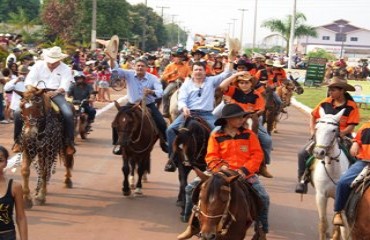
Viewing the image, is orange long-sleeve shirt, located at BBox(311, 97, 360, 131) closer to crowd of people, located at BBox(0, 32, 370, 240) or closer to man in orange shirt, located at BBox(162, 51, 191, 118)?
crowd of people, located at BBox(0, 32, 370, 240)

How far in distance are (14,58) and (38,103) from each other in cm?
1218

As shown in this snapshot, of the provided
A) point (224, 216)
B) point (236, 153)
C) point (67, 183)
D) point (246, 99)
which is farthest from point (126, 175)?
point (224, 216)

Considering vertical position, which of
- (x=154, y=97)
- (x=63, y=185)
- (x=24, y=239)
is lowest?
(x=63, y=185)

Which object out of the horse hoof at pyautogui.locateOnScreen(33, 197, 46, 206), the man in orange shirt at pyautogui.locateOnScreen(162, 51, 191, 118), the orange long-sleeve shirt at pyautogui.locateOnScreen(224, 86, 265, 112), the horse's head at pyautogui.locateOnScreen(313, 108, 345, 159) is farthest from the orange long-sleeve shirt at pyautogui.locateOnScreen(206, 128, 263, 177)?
the man in orange shirt at pyautogui.locateOnScreen(162, 51, 191, 118)

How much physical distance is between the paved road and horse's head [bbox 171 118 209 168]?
0.97 metres

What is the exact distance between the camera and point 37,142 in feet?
33.9

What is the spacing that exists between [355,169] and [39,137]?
5.20 m

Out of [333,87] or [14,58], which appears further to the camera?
[14,58]

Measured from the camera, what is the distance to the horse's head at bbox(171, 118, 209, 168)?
33.2 feet

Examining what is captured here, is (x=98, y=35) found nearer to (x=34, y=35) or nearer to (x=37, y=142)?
(x=34, y=35)

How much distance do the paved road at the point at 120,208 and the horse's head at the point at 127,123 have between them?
112cm

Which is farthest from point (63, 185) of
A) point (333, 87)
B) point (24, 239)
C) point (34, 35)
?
point (34, 35)

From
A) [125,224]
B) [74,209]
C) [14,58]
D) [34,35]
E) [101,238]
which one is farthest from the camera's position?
[34,35]

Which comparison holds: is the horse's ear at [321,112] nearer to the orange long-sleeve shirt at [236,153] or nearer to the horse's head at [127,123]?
the orange long-sleeve shirt at [236,153]
